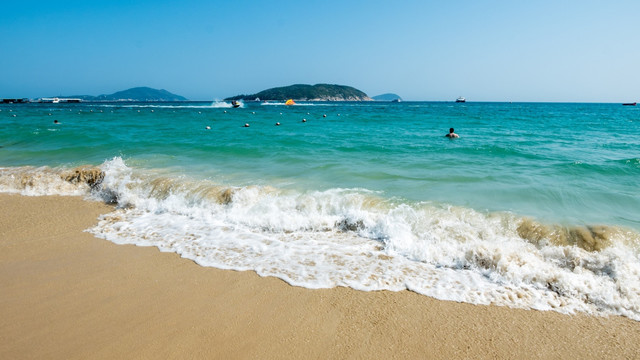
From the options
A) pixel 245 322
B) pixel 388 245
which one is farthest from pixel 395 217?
pixel 245 322

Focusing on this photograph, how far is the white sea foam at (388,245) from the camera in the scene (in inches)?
170

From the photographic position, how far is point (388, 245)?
558 centimetres

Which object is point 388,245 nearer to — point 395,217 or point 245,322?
point 395,217

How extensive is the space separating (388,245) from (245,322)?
281 centimetres

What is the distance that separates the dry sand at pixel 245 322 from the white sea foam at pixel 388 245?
333 millimetres

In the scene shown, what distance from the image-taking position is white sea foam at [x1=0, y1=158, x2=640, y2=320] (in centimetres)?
433

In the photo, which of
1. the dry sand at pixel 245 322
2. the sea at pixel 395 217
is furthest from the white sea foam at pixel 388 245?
the dry sand at pixel 245 322

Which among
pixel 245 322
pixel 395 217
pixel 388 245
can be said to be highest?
pixel 395 217

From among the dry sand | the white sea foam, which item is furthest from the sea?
the dry sand

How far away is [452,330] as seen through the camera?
3.56 metres

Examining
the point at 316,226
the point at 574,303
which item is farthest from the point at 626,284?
the point at 316,226

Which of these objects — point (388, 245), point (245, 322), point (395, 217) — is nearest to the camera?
Result: point (245, 322)

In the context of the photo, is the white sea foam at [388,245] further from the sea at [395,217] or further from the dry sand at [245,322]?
the dry sand at [245,322]

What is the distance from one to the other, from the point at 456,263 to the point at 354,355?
8.41ft
